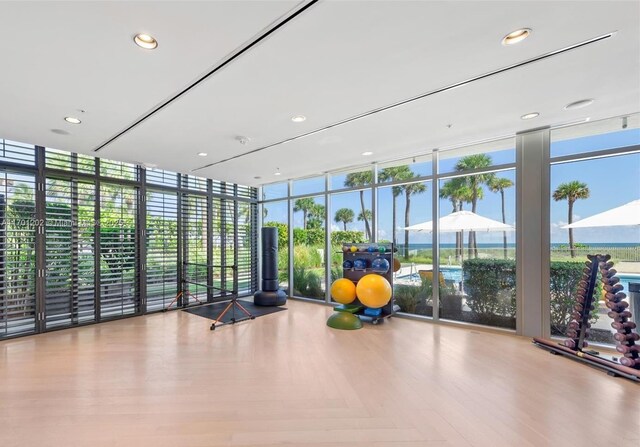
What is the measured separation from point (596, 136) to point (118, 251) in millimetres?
7720

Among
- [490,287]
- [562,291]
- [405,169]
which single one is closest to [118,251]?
[405,169]

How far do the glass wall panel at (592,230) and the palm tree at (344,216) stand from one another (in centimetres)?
339

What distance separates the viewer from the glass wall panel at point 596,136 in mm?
3789

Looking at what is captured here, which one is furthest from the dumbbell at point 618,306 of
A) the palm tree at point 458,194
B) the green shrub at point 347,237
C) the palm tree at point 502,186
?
the green shrub at point 347,237

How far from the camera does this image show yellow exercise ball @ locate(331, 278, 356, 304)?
210 inches

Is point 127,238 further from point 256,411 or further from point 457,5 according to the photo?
point 457,5

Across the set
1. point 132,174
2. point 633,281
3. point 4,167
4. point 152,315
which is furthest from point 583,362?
point 4,167

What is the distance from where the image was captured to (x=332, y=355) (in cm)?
380

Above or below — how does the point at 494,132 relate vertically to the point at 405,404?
above

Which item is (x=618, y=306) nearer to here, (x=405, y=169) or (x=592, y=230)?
(x=592, y=230)

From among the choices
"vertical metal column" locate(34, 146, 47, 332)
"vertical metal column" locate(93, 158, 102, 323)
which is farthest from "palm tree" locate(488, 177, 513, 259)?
"vertical metal column" locate(34, 146, 47, 332)

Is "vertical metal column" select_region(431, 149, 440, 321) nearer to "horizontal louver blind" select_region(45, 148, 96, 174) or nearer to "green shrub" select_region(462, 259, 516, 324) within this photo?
"green shrub" select_region(462, 259, 516, 324)

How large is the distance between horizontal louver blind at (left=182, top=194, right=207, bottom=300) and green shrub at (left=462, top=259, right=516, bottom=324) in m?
5.27

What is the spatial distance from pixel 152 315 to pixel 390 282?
4.59 metres
